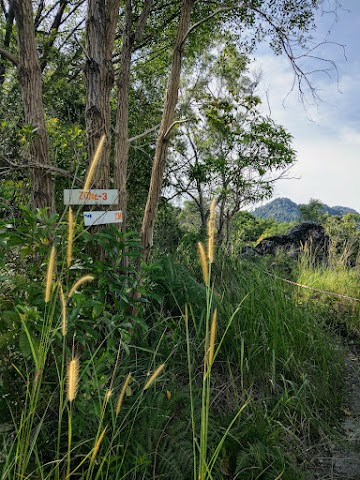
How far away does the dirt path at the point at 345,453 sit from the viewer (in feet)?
7.66

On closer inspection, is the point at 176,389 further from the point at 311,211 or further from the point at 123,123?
the point at 311,211

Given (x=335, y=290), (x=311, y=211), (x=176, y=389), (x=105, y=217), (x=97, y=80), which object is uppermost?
(x=311, y=211)

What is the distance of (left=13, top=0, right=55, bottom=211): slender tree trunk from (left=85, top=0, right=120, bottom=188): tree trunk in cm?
33

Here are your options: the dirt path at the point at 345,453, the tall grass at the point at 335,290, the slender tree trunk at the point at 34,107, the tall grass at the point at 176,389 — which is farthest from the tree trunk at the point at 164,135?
the tall grass at the point at 335,290

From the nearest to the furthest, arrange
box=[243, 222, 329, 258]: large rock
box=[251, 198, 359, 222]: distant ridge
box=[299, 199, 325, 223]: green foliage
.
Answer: box=[243, 222, 329, 258]: large rock < box=[251, 198, 359, 222]: distant ridge < box=[299, 199, 325, 223]: green foliage

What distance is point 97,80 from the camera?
2787 mm

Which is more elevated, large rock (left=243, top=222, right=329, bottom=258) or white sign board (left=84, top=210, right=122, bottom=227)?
white sign board (left=84, top=210, right=122, bottom=227)

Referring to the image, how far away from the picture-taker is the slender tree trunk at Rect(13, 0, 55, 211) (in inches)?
109

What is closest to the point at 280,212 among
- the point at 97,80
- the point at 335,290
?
the point at 335,290

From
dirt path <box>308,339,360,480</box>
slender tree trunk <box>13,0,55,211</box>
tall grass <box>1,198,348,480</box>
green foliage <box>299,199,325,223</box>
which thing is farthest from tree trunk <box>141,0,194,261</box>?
green foliage <box>299,199,325,223</box>

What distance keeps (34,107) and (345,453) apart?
3002mm

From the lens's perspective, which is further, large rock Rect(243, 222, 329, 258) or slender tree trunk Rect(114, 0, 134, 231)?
large rock Rect(243, 222, 329, 258)

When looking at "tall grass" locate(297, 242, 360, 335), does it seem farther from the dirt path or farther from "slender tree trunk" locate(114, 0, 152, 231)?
"slender tree trunk" locate(114, 0, 152, 231)

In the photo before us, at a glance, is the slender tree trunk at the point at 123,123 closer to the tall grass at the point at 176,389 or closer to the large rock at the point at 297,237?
the tall grass at the point at 176,389
